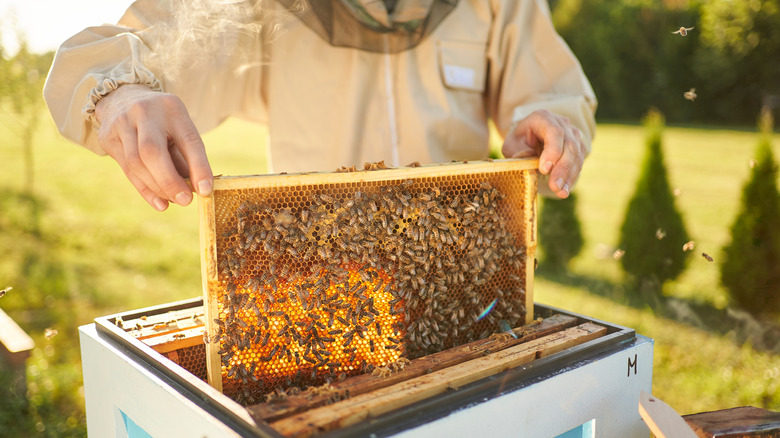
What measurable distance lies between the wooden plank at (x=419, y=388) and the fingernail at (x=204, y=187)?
698 millimetres

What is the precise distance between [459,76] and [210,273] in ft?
5.75

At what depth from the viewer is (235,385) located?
74.9 inches

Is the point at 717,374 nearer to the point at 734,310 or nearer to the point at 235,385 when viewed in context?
Result: the point at 734,310

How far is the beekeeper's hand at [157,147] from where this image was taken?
1612 millimetres

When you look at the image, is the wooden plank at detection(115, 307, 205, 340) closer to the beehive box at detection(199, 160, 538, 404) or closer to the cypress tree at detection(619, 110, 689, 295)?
the beehive box at detection(199, 160, 538, 404)

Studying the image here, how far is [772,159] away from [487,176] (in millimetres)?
5486

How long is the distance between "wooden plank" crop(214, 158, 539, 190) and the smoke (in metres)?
0.80

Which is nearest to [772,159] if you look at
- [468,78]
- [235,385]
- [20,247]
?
[468,78]

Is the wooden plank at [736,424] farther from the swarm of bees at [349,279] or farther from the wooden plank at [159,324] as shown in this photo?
the wooden plank at [159,324]

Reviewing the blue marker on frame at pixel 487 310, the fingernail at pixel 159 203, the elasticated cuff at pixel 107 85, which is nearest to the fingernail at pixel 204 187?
the fingernail at pixel 159 203

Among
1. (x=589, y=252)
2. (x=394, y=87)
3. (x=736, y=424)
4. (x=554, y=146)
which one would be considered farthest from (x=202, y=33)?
(x=589, y=252)

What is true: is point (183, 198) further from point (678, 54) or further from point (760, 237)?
point (678, 54)

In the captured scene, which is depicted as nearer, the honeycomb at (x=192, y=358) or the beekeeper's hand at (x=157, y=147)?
the beekeeper's hand at (x=157, y=147)

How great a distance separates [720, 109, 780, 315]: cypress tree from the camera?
608cm
